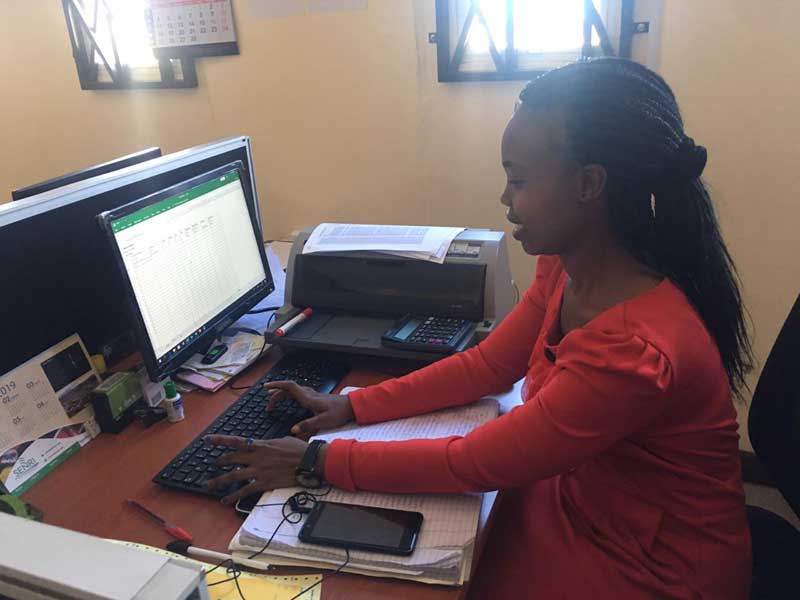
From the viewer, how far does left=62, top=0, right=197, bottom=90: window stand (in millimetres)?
2447

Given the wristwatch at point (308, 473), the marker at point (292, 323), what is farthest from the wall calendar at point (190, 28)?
the wristwatch at point (308, 473)

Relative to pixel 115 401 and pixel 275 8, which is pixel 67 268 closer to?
pixel 115 401

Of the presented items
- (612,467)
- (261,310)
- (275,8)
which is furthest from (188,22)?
(612,467)

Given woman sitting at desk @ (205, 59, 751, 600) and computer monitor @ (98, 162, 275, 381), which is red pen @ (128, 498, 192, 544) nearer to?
woman sitting at desk @ (205, 59, 751, 600)

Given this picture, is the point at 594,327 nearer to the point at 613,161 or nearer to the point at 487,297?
the point at 613,161

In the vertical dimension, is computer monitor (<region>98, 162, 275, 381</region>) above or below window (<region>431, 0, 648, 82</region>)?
below

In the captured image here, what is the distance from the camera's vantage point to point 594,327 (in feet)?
3.05

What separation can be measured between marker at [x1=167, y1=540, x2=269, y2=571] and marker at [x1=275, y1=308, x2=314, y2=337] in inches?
20.7

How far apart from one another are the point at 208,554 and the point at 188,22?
2011mm

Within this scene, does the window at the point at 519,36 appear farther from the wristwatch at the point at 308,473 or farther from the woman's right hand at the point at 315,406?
the wristwatch at the point at 308,473

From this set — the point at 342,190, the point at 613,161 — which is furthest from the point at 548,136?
the point at 342,190

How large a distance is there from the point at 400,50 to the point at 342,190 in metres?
0.52

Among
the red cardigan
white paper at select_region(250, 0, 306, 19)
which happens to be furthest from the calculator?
white paper at select_region(250, 0, 306, 19)

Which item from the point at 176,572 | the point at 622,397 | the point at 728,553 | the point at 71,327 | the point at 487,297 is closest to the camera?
the point at 176,572
